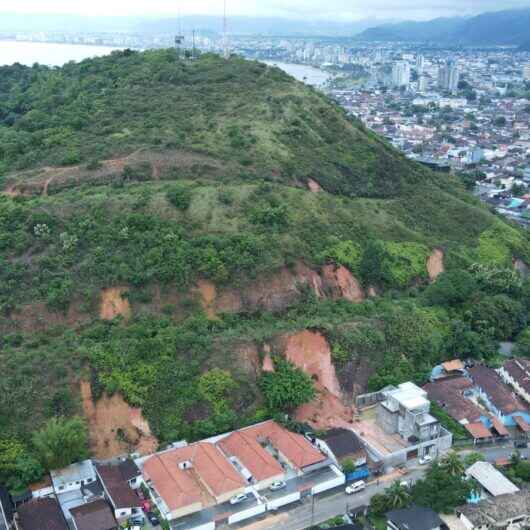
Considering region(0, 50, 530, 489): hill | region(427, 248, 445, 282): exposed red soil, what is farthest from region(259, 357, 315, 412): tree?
region(427, 248, 445, 282): exposed red soil

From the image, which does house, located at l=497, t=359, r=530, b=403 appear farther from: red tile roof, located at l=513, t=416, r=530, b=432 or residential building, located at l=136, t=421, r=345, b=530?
residential building, located at l=136, t=421, r=345, b=530

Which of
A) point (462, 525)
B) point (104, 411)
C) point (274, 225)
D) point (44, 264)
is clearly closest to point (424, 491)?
point (462, 525)

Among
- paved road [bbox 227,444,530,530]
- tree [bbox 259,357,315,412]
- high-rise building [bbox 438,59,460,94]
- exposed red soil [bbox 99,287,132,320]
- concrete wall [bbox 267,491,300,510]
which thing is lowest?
paved road [bbox 227,444,530,530]

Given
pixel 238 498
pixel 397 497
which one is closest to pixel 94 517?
pixel 238 498

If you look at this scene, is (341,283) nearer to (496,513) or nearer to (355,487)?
(355,487)

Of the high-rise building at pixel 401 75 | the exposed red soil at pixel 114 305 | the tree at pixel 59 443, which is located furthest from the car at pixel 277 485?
the high-rise building at pixel 401 75

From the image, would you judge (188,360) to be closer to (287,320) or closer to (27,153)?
(287,320)
